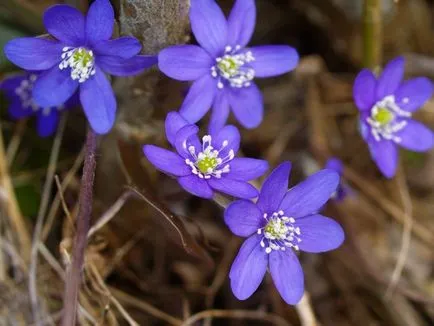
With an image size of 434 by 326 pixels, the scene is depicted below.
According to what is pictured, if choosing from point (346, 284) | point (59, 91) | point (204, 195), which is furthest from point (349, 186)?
point (59, 91)

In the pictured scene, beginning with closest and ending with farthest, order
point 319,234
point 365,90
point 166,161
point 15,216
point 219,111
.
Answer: point 166,161, point 319,234, point 219,111, point 365,90, point 15,216

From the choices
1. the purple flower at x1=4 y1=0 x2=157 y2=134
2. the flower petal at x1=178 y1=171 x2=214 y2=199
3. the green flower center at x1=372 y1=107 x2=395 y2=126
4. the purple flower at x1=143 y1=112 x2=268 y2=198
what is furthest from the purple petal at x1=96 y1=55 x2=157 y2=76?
the green flower center at x1=372 y1=107 x2=395 y2=126

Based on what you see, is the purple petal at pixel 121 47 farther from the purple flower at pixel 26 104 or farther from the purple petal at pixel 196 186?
the purple flower at pixel 26 104

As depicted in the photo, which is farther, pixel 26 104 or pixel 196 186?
pixel 26 104

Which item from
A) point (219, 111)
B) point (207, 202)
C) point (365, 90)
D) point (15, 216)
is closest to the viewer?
point (219, 111)

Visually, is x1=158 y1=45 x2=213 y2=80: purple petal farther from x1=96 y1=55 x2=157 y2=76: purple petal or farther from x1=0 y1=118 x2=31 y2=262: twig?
x1=0 y1=118 x2=31 y2=262: twig

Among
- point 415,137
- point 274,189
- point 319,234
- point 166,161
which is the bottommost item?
point 415,137

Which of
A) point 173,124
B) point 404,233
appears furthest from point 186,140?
point 404,233

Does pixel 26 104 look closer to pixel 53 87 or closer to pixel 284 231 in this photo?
pixel 53 87
